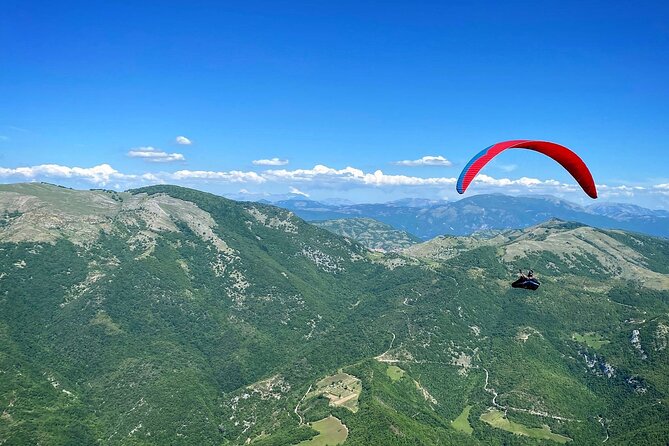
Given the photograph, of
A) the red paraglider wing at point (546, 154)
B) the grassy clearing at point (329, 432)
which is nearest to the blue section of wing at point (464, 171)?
the red paraglider wing at point (546, 154)

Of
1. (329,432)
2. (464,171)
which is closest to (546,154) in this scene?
(464,171)

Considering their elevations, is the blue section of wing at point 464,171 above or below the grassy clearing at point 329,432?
above

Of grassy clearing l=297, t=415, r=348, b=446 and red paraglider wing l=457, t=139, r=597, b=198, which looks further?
grassy clearing l=297, t=415, r=348, b=446

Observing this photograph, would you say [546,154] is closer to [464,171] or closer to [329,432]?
[464,171]

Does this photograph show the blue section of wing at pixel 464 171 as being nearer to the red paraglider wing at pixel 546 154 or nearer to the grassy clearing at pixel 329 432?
the red paraglider wing at pixel 546 154

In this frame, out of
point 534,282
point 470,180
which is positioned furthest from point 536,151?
point 534,282

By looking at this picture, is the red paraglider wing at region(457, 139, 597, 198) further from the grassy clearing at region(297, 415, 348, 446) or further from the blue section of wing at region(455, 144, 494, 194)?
the grassy clearing at region(297, 415, 348, 446)

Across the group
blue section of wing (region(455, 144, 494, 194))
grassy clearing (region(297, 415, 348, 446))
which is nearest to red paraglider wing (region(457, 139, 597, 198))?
blue section of wing (region(455, 144, 494, 194))

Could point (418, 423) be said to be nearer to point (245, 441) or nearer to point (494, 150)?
point (245, 441)
